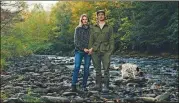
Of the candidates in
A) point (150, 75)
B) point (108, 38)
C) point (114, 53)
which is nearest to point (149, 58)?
point (150, 75)

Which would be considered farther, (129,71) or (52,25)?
(129,71)

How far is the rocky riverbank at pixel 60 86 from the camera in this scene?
20.7 feet

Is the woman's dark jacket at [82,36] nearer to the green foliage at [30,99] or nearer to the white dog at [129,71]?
the green foliage at [30,99]

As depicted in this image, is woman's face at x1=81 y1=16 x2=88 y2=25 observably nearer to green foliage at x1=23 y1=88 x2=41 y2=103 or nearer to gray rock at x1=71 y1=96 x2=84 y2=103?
Result: gray rock at x1=71 y1=96 x2=84 y2=103

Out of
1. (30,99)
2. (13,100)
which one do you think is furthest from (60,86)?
(13,100)

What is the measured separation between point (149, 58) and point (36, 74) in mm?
3146

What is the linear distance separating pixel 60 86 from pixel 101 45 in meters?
1.03

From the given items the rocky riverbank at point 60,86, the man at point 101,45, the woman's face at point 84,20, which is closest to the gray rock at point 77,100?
the rocky riverbank at point 60,86

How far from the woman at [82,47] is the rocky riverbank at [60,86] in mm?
95

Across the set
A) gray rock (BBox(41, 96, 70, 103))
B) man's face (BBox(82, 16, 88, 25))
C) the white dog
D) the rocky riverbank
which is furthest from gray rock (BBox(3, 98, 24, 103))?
the white dog

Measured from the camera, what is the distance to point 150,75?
8.84m

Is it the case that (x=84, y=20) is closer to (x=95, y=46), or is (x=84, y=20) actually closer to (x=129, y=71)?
(x=95, y=46)

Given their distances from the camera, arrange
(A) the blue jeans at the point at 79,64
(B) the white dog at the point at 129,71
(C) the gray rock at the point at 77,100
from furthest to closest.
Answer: (B) the white dog at the point at 129,71 → (A) the blue jeans at the point at 79,64 → (C) the gray rock at the point at 77,100

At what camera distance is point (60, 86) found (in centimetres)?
692
